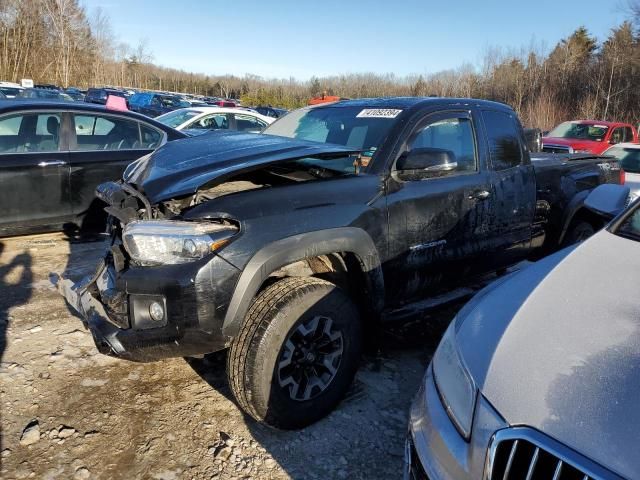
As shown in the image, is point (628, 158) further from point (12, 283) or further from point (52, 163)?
point (12, 283)

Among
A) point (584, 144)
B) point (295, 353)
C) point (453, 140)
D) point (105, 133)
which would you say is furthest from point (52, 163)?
point (584, 144)

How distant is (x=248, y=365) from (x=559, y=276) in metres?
1.50

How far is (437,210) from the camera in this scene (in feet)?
10.8

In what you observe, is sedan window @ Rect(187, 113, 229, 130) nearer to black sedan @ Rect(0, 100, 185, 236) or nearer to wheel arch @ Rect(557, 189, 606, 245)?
black sedan @ Rect(0, 100, 185, 236)

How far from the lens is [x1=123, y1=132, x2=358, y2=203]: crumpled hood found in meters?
2.54

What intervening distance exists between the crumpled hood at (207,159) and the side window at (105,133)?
2625 mm

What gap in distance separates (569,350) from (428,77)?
37.8 meters

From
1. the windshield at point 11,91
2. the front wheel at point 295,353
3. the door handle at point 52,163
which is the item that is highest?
the windshield at point 11,91

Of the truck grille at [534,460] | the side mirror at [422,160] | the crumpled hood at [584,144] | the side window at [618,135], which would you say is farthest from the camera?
the side window at [618,135]

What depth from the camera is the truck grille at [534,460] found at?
4.12 feet

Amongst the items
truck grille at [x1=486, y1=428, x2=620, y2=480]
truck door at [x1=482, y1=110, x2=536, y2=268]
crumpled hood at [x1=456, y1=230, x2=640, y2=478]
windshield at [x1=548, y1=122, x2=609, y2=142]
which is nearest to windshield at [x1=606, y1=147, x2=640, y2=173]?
windshield at [x1=548, y1=122, x2=609, y2=142]

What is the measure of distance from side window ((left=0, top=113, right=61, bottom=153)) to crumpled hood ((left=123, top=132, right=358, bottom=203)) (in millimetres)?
2540

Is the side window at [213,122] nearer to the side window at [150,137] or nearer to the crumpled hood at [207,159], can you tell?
the side window at [150,137]

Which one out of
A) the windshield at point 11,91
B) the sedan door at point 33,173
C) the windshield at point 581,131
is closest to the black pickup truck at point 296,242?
the sedan door at point 33,173
